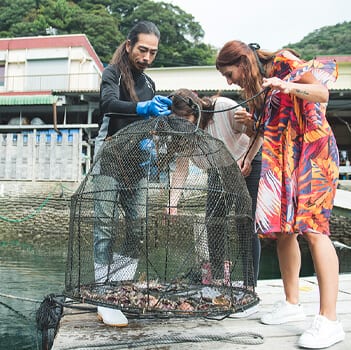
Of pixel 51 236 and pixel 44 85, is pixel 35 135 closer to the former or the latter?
pixel 51 236

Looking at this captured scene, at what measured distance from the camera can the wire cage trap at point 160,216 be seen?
2.06 meters

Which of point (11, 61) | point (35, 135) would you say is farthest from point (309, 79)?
point (11, 61)

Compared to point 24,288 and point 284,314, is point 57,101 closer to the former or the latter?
point 24,288

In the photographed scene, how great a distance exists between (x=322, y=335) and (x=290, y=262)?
17.6 inches

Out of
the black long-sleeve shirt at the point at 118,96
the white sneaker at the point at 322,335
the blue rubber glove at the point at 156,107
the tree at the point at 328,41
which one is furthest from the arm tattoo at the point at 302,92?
the tree at the point at 328,41

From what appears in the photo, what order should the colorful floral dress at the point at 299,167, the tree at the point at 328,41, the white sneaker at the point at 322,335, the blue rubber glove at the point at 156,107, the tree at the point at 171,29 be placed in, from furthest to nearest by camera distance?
the tree at the point at 328,41
the tree at the point at 171,29
the blue rubber glove at the point at 156,107
the colorful floral dress at the point at 299,167
the white sneaker at the point at 322,335

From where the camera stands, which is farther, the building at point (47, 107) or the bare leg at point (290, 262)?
the building at point (47, 107)

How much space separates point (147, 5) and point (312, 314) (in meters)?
32.1

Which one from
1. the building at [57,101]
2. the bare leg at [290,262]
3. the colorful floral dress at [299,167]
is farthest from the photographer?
the building at [57,101]

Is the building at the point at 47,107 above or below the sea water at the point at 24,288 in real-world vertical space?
above

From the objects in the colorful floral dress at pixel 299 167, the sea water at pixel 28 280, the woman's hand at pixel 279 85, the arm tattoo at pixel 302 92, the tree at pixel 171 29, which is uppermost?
the tree at pixel 171 29

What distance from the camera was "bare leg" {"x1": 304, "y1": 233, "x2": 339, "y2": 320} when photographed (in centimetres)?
186

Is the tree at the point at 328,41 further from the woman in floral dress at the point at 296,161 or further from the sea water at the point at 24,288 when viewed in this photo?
the woman in floral dress at the point at 296,161

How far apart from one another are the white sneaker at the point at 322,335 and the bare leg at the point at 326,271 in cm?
4
